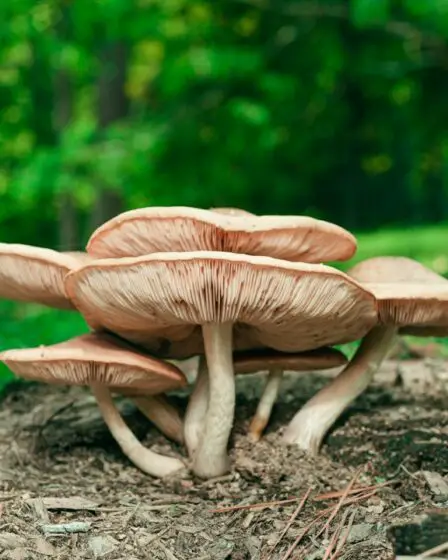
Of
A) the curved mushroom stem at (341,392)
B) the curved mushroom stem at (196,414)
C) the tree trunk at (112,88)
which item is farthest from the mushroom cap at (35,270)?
the tree trunk at (112,88)

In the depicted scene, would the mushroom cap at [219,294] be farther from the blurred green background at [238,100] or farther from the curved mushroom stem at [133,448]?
the blurred green background at [238,100]

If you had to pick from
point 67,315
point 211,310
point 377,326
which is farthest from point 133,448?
point 67,315

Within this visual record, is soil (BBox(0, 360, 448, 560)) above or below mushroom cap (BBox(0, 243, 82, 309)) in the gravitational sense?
below

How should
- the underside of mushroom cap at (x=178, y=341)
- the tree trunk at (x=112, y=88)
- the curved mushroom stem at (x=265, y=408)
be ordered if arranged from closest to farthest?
the underside of mushroom cap at (x=178, y=341) → the curved mushroom stem at (x=265, y=408) → the tree trunk at (x=112, y=88)

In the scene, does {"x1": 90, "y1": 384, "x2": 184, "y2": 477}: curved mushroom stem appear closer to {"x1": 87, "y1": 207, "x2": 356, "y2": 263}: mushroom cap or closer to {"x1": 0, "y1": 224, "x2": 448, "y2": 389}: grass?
{"x1": 87, "y1": 207, "x2": 356, "y2": 263}: mushroom cap

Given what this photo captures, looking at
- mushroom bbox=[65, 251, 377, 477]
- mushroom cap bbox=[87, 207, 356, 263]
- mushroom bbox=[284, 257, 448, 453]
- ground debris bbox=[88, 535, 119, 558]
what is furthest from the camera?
mushroom bbox=[284, 257, 448, 453]

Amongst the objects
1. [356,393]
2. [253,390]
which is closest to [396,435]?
[356,393]

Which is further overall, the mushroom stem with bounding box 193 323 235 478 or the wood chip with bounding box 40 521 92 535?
the mushroom stem with bounding box 193 323 235 478

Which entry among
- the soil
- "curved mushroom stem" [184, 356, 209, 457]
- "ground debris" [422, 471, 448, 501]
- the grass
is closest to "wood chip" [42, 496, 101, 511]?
the soil
